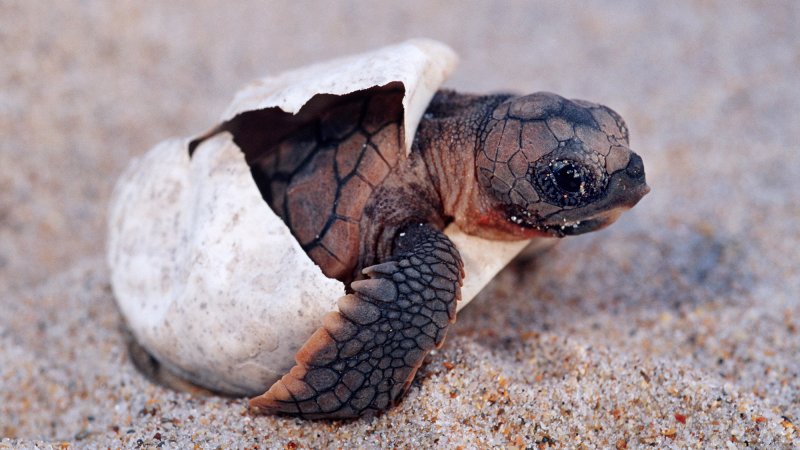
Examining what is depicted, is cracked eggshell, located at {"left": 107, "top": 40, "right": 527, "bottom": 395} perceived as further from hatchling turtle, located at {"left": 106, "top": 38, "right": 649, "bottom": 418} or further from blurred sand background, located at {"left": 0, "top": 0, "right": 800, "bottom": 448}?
blurred sand background, located at {"left": 0, "top": 0, "right": 800, "bottom": 448}

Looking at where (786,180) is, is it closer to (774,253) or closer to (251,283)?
(774,253)

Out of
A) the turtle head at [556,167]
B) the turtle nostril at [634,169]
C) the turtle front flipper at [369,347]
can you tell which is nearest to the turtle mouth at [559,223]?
the turtle head at [556,167]

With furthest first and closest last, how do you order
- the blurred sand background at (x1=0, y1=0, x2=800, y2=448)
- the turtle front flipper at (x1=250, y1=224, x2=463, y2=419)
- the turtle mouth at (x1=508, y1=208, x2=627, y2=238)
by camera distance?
the turtle mouth at (x1=508, y1=208, x2=627, y2=238) < the blurred sand background at (x1=0, y1=0, x2=800, y2=448) < the turtle front flipper at (x1=250, y1=224, x2=463, y2=419)

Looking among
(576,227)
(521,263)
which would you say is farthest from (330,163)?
(521,263)

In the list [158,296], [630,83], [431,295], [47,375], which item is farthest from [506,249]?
[630,83]

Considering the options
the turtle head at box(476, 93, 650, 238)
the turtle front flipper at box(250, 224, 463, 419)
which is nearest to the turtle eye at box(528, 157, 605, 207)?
the turtle head at box(476, 93, 650, 238)

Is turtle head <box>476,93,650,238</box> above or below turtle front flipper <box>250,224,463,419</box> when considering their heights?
above
